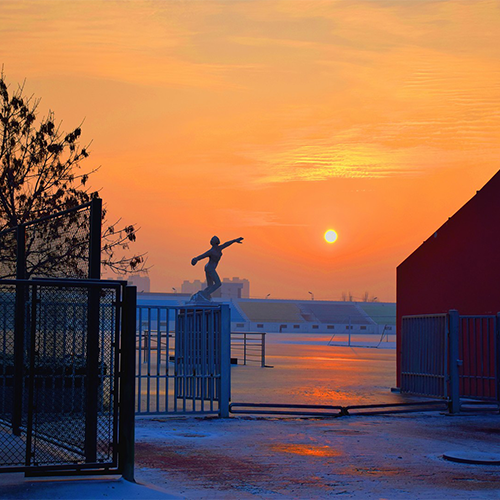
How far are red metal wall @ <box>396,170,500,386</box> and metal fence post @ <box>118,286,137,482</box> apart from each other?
1230cm

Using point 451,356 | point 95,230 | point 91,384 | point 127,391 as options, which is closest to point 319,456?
point 127,391

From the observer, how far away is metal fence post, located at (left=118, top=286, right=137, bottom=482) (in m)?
8.30

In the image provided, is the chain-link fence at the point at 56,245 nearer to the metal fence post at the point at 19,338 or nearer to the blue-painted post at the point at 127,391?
the metal fence post at the point at 19,338

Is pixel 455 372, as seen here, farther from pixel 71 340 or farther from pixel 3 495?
pixel 3 495

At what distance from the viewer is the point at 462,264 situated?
65.6 ft

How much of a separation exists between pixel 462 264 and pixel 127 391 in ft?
43.7

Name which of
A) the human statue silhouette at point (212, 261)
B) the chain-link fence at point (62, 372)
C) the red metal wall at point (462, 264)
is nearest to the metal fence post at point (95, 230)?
the chain-link fence at point (62, 372)

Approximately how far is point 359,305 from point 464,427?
123633mm

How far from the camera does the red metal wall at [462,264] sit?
1902 cm

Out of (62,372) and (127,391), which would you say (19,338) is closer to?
(62,372)

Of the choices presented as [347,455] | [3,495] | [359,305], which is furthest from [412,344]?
[359,305]

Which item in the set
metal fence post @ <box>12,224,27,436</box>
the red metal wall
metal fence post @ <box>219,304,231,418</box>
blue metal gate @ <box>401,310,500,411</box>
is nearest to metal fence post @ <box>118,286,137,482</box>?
metal fence post @ <box>12,224,27,436</box>

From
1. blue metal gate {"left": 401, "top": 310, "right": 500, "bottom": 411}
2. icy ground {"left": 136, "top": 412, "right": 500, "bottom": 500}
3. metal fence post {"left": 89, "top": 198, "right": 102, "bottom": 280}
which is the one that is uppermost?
metal fence post {"left": 89, "top": 198, "right": 102, "bottom": 280}

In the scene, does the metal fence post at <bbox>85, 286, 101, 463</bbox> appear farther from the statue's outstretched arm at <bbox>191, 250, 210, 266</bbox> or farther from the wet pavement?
the statue's outstretched arm at <bbox>191, 250, 210, 266</bbox>
